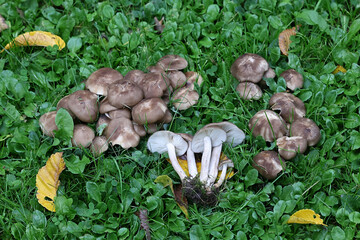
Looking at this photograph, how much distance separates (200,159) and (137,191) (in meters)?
0.69

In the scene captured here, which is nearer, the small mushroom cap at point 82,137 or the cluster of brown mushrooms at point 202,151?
the cluster of brown mushrooms at point 202,151

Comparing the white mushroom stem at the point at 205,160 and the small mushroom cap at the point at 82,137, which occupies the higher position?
the small mushroom cap at the point at 82,137

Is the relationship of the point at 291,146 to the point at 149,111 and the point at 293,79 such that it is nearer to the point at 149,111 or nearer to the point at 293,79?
the point at 293,79

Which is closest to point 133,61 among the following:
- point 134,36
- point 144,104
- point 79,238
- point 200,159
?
point 134,36

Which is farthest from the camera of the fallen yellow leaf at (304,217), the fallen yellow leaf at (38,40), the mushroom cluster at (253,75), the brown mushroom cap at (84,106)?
the fallen yellow leaf at (38,40)

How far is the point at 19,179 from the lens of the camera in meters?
3.60

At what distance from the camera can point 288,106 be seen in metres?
3.82

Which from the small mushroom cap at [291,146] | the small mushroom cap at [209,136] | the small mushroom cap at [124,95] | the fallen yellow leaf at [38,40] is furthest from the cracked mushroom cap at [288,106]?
the fallen yellow leaf at [38,40]

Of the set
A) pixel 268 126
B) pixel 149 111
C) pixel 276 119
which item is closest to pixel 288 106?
pixel 276 119

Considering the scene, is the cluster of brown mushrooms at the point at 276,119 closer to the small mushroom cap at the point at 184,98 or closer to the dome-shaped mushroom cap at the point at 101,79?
the small mushroom cap at the point at 184,98

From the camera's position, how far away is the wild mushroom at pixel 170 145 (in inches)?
140

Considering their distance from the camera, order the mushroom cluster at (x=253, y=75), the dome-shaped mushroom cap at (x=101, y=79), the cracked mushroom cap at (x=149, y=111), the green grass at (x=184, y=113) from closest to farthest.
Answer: the green grass at (x=184, y=113), the cracked mushroom cap at (x=149, y=111), the dome-shaped mushroom cap at (x=101, y=79), the mushroom cluster at (x=253, y=75)

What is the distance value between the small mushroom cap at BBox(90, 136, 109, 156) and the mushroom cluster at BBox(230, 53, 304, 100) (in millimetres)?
1416

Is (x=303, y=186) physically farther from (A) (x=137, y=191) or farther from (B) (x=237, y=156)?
(A) (x=137, y=191)
